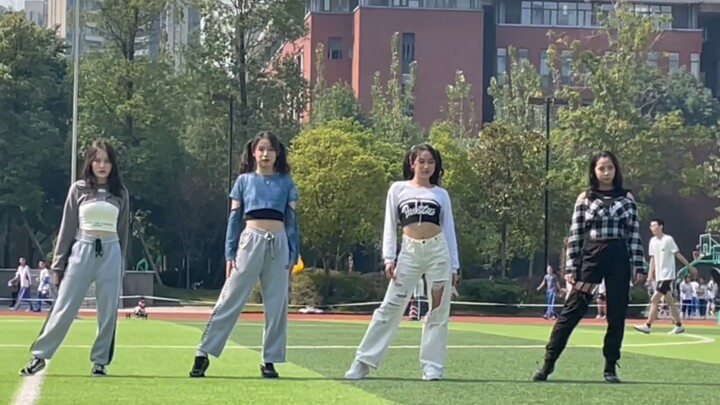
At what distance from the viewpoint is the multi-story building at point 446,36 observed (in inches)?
3346

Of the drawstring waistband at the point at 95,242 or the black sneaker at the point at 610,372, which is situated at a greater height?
the drawstring waistband at the point at 95,242

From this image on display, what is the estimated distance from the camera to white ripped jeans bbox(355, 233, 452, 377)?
10.0m

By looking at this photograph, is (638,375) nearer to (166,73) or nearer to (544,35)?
(166,73)

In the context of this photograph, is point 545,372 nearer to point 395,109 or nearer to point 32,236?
point 32,236

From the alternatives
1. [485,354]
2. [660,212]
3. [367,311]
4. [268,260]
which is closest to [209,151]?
[367,311]

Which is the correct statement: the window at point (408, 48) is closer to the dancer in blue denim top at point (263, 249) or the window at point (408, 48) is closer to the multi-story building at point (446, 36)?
the multi-story building at point (446, 36)

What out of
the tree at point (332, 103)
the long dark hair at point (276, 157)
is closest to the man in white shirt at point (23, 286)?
the tree at point (332, 103)

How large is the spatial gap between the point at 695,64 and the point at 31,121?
54084mm

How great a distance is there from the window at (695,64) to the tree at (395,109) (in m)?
22.5

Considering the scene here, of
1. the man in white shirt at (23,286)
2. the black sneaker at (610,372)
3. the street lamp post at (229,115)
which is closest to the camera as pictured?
the black sneaker at (610,372)

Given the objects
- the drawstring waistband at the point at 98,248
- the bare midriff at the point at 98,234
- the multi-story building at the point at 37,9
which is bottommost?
the drawstring waistband at the point at 98,248

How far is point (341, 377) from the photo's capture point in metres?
10.2

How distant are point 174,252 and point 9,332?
43800 millimetres

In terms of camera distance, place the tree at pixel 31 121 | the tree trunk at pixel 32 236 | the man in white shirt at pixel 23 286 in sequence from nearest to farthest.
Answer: the man in white shirt at pixel 23 286 < the tree at pixel 31 121 < the tree trunk at pixel 32 236
